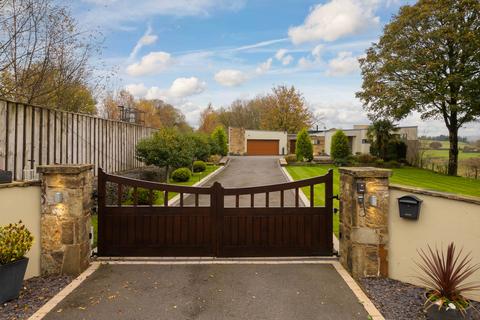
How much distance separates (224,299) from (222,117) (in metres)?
51.5

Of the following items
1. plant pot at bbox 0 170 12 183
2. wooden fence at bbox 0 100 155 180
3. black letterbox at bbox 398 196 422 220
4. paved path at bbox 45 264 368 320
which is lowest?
paved path at bbox 45 264 368 320

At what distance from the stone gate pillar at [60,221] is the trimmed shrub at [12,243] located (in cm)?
74

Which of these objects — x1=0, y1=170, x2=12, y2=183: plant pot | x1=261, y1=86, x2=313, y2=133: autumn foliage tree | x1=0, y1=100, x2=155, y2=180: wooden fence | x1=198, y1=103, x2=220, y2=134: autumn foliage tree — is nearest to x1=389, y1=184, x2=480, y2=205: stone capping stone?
x1=0, y1=170, x2=12, y2=183: plant pot

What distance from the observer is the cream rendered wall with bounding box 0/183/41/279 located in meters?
4.38

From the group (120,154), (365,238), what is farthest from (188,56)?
(365,238)

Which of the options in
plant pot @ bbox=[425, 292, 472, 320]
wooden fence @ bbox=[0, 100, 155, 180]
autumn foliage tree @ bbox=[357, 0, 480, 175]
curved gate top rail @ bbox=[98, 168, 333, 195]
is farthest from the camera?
autumn foliage tree @ bbox=[357, 0, 480, 175]

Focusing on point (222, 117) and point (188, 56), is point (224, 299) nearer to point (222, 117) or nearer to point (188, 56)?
point (188, 56)

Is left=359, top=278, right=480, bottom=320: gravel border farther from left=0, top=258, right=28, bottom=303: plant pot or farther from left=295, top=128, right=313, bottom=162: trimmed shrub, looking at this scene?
Result: left=295, top=128, right=313, bottom=162: trimmed shrub

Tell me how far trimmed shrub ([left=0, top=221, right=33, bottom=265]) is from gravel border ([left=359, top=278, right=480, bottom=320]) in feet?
15.1

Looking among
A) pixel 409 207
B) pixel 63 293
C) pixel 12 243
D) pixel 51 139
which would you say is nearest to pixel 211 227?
pixel 63 293

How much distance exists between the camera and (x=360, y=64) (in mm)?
24750

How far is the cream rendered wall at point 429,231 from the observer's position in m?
4.15

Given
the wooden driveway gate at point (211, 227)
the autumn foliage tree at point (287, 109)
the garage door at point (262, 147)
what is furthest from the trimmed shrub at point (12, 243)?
the autumn foliage tree at point (287, 109)

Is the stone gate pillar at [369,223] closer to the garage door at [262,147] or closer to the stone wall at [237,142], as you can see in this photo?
the stone wall at [237,142]
